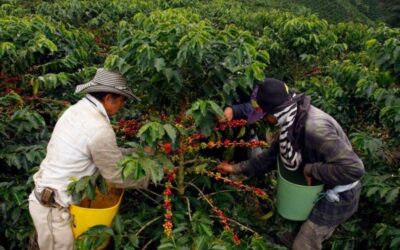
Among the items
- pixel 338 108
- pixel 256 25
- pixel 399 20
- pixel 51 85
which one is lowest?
pixel 399 20

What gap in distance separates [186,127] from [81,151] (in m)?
0.68

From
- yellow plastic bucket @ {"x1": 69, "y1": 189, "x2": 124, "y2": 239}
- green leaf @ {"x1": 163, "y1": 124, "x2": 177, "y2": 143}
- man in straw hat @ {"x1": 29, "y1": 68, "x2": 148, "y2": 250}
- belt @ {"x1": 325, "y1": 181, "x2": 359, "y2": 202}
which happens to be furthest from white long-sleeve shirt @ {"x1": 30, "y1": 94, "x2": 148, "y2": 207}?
belt @ {"x1": 325, "y1": 181, "x2": 359, "y2": 202}

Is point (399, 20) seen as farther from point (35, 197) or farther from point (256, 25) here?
point (35, 197)

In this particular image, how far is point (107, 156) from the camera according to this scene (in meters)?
2.65

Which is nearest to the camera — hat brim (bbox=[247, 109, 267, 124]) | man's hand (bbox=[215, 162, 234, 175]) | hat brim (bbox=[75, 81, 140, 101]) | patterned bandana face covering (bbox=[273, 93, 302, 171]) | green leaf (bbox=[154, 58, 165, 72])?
green leaf (bbox=[154, 58, 165, 72])

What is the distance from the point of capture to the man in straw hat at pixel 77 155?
105 inches

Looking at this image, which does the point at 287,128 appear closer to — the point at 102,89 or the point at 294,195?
the point at 294,195

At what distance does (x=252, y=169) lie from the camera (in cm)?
342

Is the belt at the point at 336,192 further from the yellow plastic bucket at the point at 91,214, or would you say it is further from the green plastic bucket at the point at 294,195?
the yellow plastic bucket at the point at 91,214

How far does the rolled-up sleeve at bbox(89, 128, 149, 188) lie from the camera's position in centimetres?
265

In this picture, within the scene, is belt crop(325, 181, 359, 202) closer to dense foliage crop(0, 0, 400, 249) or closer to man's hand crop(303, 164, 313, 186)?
man's hand crop(303, 164, 313, 186)

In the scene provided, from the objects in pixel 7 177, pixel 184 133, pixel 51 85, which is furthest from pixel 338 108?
pixel 7 177

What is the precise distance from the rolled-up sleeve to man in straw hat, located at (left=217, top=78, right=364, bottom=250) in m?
0.94

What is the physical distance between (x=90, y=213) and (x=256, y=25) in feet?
21.2
